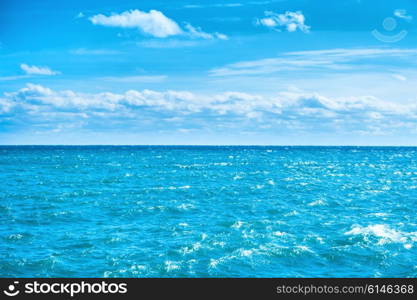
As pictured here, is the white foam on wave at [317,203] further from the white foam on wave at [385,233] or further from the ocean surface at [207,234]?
the white foam on wave at [385,233]

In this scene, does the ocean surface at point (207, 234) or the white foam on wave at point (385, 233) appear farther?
the white foam on wave at point (385, 233)

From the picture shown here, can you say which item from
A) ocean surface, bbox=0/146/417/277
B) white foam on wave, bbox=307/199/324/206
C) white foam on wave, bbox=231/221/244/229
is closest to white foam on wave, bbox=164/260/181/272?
ocean surface, bbox=0/146/417/277

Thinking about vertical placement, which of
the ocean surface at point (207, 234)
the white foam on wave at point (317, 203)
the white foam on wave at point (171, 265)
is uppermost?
the white foam on wave at point (317, 203)

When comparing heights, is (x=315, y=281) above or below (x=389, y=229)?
below

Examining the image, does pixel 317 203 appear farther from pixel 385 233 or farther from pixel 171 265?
pixel 171 265

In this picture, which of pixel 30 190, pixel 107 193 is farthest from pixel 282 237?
pixel 30 190

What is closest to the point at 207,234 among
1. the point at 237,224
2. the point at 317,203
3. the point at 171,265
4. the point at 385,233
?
the point at 237,224

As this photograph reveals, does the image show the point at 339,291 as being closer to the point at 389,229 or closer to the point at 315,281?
the point at 315,281

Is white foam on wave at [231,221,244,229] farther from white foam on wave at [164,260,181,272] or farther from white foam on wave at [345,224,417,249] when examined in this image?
white foam on wave at [164,260,181,272]

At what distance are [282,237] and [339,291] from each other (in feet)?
45.9

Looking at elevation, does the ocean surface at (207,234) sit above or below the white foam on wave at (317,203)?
below

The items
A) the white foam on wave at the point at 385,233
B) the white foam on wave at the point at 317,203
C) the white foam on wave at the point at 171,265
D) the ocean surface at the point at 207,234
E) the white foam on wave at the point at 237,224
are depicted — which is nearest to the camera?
the white foam on wave at the point at 171,265

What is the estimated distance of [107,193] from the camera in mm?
46312

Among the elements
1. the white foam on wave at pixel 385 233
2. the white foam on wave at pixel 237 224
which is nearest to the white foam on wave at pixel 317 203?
the white foam on wave at pixel 385 233
